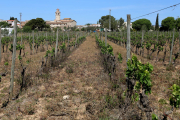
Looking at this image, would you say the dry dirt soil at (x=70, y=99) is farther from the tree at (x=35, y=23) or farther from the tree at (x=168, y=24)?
the tree at (x=168, y=24)

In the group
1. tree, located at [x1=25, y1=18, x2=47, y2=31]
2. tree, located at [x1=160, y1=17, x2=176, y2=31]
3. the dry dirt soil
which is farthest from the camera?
tree, located at [x1=160, y1=17, x2=176, y2=31]

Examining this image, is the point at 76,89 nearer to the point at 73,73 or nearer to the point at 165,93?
the point at 73,73

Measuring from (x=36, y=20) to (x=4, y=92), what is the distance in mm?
65019

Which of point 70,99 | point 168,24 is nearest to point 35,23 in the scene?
point 168,24

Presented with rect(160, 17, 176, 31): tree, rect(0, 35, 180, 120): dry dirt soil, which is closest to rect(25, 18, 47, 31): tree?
rect(160, 17, 176, 31): tree

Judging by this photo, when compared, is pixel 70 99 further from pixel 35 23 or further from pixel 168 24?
pixel 168 24

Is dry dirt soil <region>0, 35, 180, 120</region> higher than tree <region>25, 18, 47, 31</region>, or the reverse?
tree <region>25, 18, 47, 31</region>

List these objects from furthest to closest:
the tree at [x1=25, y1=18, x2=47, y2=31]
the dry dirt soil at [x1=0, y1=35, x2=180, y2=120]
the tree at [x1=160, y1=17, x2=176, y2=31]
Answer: the tree at [x1=160, y1=17, x2=176, y2=31]
the tree at [x1=25, y1=18, x2=47, y2=31]
the dry dirt soil at [x1=0, y1=35, x2=180, y2=120]

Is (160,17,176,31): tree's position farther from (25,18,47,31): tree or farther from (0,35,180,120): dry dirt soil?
(0,35,180,120): dry dirt soil

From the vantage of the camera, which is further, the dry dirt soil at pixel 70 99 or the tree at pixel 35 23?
the tree at pixel 35 23

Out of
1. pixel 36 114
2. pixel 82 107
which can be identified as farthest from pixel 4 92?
pixel 82 107

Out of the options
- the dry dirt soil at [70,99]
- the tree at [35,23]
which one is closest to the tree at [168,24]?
the tree at [35,23]

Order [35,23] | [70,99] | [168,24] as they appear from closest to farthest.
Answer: [70,99], [35,23], [168,24]

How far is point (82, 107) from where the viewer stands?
4891mm
